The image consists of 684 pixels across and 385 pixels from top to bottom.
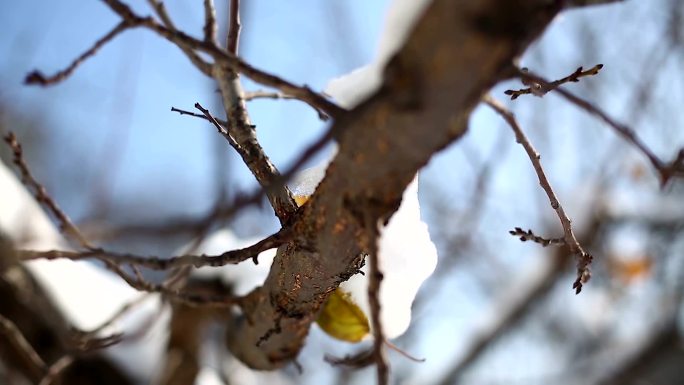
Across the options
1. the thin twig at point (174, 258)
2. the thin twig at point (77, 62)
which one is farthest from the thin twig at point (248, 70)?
the thin twig at point (174, 258)

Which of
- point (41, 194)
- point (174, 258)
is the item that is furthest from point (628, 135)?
point (41, 194)

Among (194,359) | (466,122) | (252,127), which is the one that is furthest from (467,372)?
(466,122)

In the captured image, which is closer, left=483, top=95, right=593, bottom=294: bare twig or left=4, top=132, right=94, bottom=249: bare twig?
left=483, top=95, right=593, bottom=294: bare twig

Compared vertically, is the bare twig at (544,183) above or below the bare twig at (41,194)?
below

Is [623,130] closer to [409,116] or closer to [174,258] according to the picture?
[409,116]

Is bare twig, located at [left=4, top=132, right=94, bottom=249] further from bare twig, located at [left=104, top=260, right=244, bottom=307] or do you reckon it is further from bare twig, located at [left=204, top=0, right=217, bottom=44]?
bare twig, located at [left=204, top=0, right=217, bottom=44]

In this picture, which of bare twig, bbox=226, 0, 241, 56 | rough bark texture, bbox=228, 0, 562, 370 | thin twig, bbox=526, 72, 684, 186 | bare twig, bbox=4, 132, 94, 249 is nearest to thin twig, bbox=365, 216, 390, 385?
rough bark texture, bbox=228, 0, 562, 370

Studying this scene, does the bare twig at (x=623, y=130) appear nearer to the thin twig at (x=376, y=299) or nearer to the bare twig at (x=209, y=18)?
the thin twig at (x=376, y=299)
